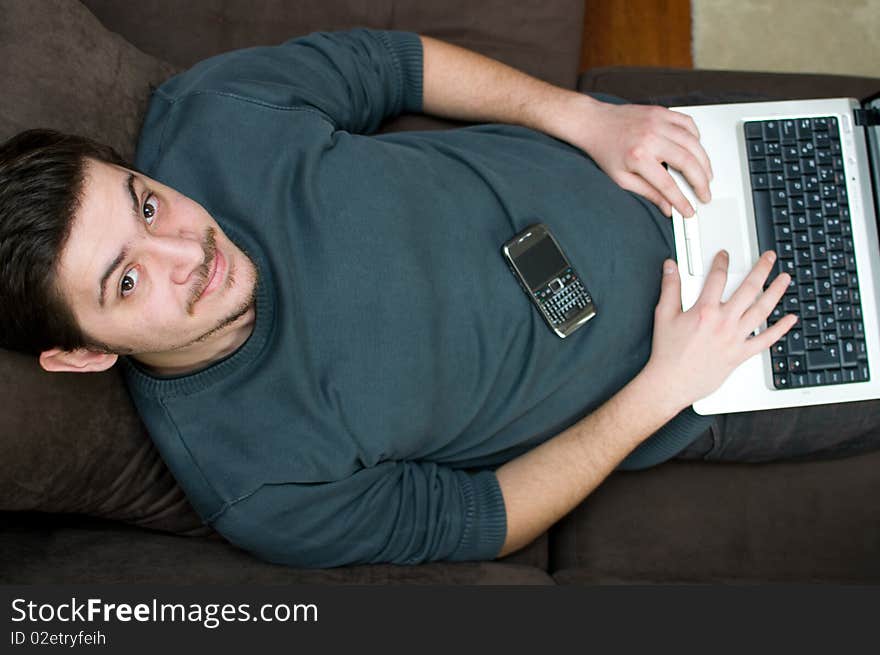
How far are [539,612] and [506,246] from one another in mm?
593

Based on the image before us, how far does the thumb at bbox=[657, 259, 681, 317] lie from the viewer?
111cm

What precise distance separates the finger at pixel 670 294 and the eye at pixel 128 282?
0.69m

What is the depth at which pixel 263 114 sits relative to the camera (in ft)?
3.60

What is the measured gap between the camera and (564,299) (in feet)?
3.64

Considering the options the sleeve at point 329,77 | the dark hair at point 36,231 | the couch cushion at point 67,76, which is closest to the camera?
the dark hair at point 36,231

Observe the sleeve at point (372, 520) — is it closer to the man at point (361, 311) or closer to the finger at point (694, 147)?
the man at point (361, 311)

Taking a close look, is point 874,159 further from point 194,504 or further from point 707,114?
point 194,504

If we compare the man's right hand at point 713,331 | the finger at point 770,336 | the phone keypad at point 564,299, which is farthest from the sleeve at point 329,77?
the finger at point 770,336

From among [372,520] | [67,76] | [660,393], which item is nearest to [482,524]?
[372,520]

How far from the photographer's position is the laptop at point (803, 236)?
3.59 feet

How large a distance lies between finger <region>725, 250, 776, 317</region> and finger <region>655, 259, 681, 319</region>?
0.07m

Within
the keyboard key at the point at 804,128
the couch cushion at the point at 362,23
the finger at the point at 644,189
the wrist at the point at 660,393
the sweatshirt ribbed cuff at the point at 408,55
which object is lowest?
the wrist at the point at 660,393

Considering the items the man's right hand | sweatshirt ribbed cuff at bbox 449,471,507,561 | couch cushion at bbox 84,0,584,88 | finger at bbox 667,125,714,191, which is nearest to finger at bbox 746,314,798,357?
the man's right hand

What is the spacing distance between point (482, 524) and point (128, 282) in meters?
0.55
